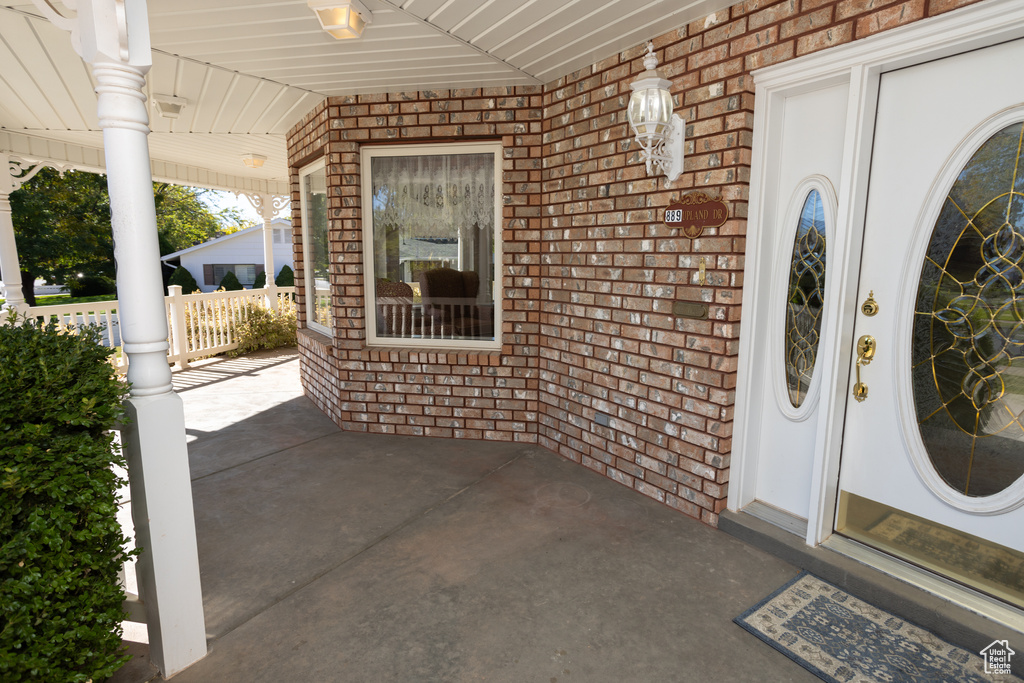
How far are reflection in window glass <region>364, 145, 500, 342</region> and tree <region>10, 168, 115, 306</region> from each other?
45.4 feet

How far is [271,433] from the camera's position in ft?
14.4

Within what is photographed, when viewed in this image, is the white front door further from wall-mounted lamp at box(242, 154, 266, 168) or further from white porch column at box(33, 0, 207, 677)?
wall-mounted lamp at box(242, 154, 266, 168)

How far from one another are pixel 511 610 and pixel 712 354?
1561mm

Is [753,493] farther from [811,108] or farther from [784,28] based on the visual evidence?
[784,28]

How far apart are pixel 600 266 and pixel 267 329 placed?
6.20 m

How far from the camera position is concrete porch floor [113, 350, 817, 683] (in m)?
1.96

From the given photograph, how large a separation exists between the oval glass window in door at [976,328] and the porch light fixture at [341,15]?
2626 mm

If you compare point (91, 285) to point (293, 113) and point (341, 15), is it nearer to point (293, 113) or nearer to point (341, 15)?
point (293, 113)

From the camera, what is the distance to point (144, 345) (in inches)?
71.9

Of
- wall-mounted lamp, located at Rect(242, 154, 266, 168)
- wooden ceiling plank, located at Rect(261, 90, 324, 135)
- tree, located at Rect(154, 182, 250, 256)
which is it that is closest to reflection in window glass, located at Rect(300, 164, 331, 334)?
wooden ceiling plank, located at Rect(261, 90, 324, 135)

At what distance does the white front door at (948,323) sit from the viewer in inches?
77.9

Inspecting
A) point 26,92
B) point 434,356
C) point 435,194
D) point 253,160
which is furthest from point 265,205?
point 434,356

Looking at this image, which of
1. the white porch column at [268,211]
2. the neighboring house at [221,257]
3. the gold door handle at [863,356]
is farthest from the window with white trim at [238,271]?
the gold door handle at [863,356]

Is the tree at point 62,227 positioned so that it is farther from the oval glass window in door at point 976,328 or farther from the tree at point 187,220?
the oval glass window in door at point 976,328
